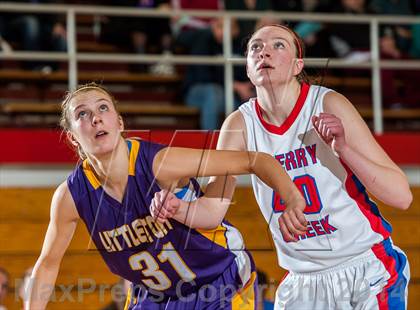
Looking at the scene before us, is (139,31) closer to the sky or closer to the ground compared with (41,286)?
closer to the sky

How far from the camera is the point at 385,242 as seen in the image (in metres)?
3.11

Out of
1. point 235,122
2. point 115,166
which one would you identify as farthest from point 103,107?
point 235,122

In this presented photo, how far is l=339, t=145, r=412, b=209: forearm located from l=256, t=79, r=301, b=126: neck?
0.38 meters

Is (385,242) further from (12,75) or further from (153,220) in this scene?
(12,75)

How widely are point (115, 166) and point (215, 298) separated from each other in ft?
2.18

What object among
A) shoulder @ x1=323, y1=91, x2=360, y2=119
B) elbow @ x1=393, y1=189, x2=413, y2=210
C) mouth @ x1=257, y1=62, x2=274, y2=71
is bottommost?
elbow @ x1=393, y1=189, x2=413, y2=210

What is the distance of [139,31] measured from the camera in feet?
24.7

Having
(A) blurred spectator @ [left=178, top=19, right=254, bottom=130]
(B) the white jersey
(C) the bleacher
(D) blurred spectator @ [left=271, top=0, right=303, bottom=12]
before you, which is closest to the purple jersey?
(B) the white jersey

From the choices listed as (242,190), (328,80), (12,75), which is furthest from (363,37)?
(12,75)

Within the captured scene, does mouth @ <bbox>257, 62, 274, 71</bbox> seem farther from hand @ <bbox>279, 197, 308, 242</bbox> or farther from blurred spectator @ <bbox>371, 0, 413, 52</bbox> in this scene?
blurred spectator @ <bbox>371, 0, 413, 52</bbox>

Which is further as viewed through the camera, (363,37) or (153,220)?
(363,37)

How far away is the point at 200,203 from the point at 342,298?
64cm

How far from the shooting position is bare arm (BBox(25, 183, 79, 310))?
9.68 feet

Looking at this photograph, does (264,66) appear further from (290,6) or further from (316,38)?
(290,6)
